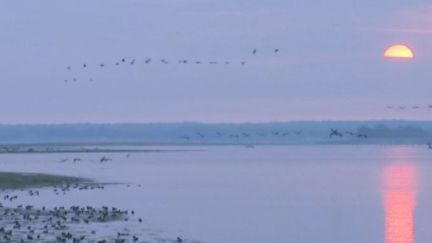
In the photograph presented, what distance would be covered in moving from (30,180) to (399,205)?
22.5 metres

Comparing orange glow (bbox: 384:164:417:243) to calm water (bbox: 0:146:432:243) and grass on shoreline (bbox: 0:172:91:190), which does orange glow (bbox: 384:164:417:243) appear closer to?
calm water (bbox: 0:146:432:243)

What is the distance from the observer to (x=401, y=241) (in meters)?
36.9

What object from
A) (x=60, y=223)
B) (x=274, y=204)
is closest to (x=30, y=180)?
(x=274, y=204)

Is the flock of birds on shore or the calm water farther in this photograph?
the calm water

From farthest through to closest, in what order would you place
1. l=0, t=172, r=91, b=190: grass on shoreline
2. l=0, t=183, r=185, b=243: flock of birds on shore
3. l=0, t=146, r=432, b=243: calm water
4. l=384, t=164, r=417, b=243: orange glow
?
1. l=0, t=172, r=91, b=190: grass on shoreline
2. l=0, t=146, r=432, b=243: calm water
3. l=384, t=164, r=417, b=243: orange glow
4. l=0, t=183, r=185, b=243: flock of birds on shore

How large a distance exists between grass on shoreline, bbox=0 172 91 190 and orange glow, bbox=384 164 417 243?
17.3 meters

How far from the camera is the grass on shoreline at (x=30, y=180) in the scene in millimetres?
61844

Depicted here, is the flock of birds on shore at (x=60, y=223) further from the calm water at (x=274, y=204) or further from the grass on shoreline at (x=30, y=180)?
the grass on shoreline at (x=30, y=180)

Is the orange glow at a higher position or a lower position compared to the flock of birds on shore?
higher

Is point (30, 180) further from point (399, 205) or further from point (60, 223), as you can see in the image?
point (60, 223)

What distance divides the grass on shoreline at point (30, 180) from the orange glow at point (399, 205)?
17.3m

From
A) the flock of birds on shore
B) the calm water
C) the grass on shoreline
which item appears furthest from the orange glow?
the grass on shoreline

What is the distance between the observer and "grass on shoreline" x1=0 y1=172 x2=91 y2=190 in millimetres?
61844

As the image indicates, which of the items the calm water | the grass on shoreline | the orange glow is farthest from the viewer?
the grass on shoreline
